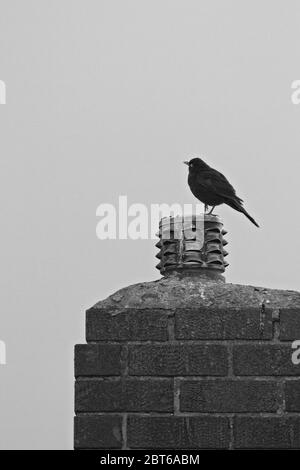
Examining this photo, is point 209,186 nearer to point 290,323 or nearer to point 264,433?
point 290,323

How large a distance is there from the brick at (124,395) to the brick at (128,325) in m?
0.13

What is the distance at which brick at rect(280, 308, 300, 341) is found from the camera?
8.13ft

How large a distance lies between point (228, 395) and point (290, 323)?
0.94ft

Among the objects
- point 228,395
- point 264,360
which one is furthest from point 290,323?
point 228,395

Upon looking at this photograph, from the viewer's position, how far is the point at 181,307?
2502mm

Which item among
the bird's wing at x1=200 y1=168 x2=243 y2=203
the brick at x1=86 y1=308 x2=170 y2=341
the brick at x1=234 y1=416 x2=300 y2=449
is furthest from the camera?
the bird's wing at x1=200 y1=168 x2=243 y2=203

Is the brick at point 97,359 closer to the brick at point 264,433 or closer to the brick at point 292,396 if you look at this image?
the brick at point 264,433

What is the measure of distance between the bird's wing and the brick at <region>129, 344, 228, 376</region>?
2567 millimetres

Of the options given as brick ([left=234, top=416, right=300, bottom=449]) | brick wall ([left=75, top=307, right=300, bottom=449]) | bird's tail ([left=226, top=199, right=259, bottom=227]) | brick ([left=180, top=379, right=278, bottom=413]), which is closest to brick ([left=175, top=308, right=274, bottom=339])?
brick wall ([left=75, top=307, right=300, bottom=449])

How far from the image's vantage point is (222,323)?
8.14 ft

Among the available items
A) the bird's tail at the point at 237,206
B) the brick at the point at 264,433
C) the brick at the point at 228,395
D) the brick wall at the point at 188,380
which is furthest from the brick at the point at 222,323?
the bird's tail at the point at 237,206

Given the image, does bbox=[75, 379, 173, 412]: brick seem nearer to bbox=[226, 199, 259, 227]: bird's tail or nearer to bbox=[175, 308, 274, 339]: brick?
bbox=[175, 308, 274, 339]: brick
